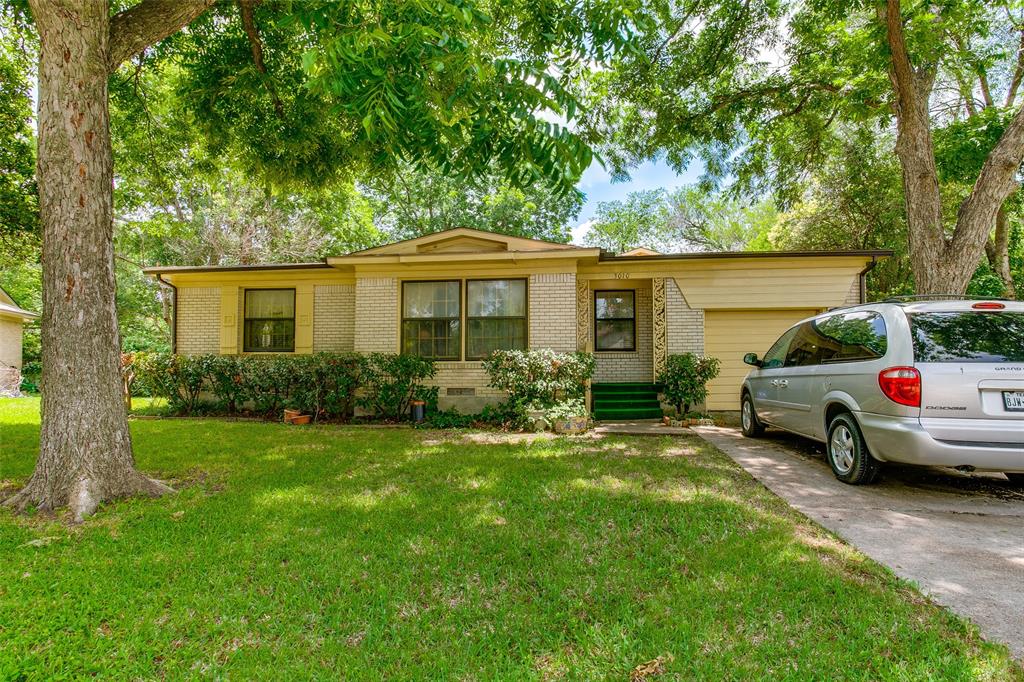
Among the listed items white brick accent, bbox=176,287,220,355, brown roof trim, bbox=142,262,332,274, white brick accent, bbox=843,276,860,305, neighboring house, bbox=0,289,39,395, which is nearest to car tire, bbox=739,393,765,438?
white brick accent, bbox=843,276,860,305

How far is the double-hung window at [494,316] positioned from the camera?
30.8 ft

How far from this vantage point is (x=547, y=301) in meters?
9.05

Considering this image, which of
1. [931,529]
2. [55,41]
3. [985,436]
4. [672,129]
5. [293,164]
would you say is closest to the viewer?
[931,529]

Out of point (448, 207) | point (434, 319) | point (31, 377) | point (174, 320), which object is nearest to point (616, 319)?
point (434, 319)

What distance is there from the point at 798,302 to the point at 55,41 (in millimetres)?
11092

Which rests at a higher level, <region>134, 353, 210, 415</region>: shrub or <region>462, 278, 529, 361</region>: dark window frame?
<region>462, 278, 529, 361</region>: dark window frame

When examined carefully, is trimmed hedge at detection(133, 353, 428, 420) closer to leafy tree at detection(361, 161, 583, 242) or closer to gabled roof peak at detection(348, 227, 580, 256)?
gabled roof peak at detection(348, 227, 580, 256)

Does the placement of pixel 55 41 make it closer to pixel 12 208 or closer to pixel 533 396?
pixel 12 208

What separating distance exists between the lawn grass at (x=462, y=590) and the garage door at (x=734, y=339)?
5.39 metres

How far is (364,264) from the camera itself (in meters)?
9.48

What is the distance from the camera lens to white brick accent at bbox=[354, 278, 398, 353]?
9.48 metres

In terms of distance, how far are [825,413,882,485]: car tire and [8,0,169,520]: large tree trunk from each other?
22.2 ft

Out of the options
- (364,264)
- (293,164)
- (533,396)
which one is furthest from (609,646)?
(293,164)

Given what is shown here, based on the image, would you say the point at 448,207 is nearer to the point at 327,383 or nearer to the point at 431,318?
the point at 431,318
